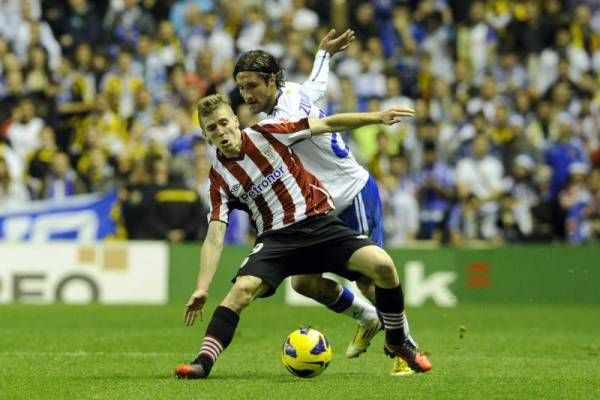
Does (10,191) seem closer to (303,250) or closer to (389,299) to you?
(303,250)

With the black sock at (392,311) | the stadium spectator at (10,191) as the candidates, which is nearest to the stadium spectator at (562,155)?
the stadium spectator at (10,191)

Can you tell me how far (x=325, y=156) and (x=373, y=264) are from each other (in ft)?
4.43

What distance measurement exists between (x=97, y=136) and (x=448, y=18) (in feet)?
22.5

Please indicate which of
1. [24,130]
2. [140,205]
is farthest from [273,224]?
[24,130]

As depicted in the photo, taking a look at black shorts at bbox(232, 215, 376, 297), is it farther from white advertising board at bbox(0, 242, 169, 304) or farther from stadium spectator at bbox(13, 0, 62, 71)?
stadium spectator at bbox(13, 0, 62, 71)

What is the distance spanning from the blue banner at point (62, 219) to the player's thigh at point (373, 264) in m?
11.5

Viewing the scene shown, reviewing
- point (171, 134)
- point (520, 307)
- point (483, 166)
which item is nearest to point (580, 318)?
point (520, 307)

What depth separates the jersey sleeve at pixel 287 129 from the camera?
30.4 feet

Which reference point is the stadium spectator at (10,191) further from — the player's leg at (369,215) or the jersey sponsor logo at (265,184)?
the jersey sponsor logo at (265,184)

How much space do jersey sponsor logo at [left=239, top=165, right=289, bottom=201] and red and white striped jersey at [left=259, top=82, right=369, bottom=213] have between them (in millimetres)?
725

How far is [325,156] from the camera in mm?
10195

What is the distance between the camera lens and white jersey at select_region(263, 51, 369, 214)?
396 inches

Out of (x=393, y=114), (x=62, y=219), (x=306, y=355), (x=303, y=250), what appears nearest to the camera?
(x=393, y=114)

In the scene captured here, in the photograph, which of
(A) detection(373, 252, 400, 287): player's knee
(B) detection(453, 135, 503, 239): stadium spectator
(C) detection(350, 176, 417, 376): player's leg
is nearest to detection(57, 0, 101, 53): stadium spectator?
(B) detection(453, 135, 503, 239): stadium spectator
